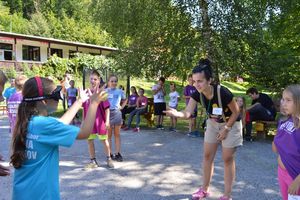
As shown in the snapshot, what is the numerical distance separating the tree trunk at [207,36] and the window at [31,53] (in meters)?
26.5

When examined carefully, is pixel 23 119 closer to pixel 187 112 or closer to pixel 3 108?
pixel 187 112

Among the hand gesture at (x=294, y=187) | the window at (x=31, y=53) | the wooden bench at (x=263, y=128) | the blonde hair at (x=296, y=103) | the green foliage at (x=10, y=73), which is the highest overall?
the window at (x=31, y=53)

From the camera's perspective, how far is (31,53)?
116ft

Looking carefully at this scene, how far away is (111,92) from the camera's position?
7.39 m

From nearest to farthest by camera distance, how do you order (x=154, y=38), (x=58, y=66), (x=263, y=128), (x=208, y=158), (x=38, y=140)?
1. (x=38, y=140)
2. (x=208, y=158)
3. (x=263, y=128)
4. (x=154, y=38)
5. (x=58, y=66)

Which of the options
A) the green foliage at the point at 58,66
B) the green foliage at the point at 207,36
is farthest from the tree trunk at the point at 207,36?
the green foliage at the point at 58,66

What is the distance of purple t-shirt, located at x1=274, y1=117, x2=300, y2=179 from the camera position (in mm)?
3041

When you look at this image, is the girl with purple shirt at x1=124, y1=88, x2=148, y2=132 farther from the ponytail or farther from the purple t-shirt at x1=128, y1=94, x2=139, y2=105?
the ponytail

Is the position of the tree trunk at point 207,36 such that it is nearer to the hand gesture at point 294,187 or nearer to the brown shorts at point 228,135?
the brown shorts at point 228,135

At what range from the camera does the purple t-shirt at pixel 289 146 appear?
304 centimetres

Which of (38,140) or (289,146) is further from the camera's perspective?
(289,146)

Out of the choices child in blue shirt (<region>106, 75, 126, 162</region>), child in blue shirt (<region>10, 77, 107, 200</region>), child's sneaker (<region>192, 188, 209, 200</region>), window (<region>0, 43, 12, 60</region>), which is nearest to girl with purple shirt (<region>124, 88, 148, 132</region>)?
child in blue shirt (<region>106, 75, 126, 162</region>)

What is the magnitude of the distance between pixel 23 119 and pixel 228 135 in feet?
9.04

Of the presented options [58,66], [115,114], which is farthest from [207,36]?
[58,66]
